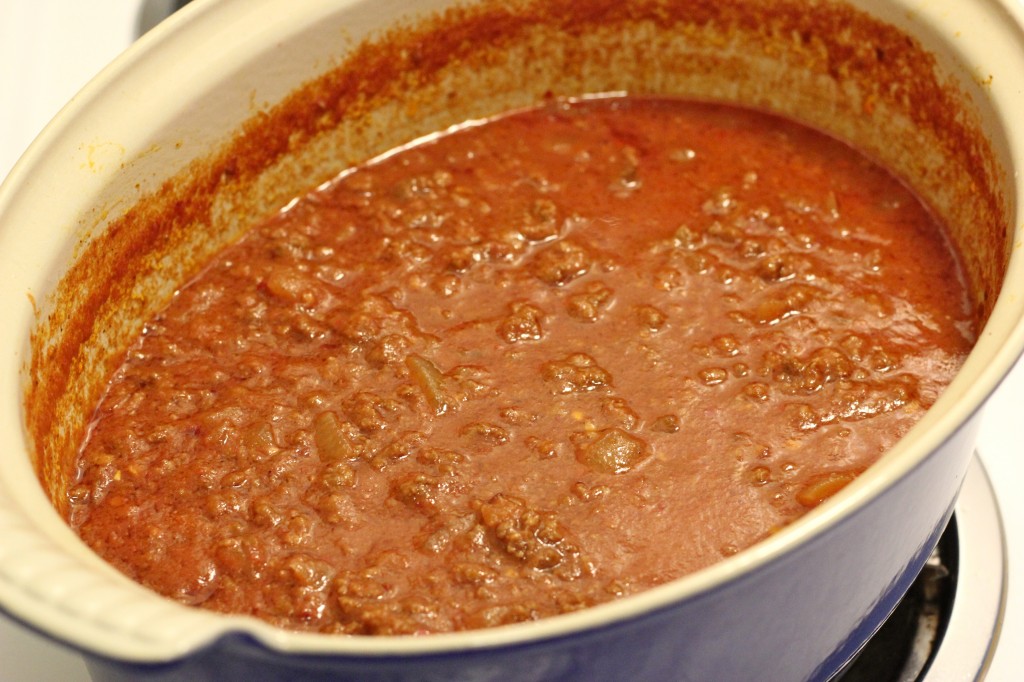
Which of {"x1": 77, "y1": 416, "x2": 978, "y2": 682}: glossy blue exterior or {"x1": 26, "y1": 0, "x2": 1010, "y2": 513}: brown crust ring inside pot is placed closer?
{"x1": 77, "y1": 416, "x2": 978, "y2": 682}: glossy blue exterior

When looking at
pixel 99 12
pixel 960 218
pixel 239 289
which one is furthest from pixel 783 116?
pixel 99 12

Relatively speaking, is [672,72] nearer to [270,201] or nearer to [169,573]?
[270,201]

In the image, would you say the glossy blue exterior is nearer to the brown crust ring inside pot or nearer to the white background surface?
the white background surface

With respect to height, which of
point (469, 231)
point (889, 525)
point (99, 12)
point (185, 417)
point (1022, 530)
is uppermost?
point (99, 12)

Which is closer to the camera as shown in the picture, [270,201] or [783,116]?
[270,201]

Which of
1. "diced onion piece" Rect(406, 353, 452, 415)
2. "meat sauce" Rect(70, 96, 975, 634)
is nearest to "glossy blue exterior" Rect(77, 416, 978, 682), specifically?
"meat sauce" Rect(70, 96, 975, 634)

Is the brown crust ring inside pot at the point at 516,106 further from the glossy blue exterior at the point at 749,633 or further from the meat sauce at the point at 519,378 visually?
the glossy blue exterior at the point at 749,633
